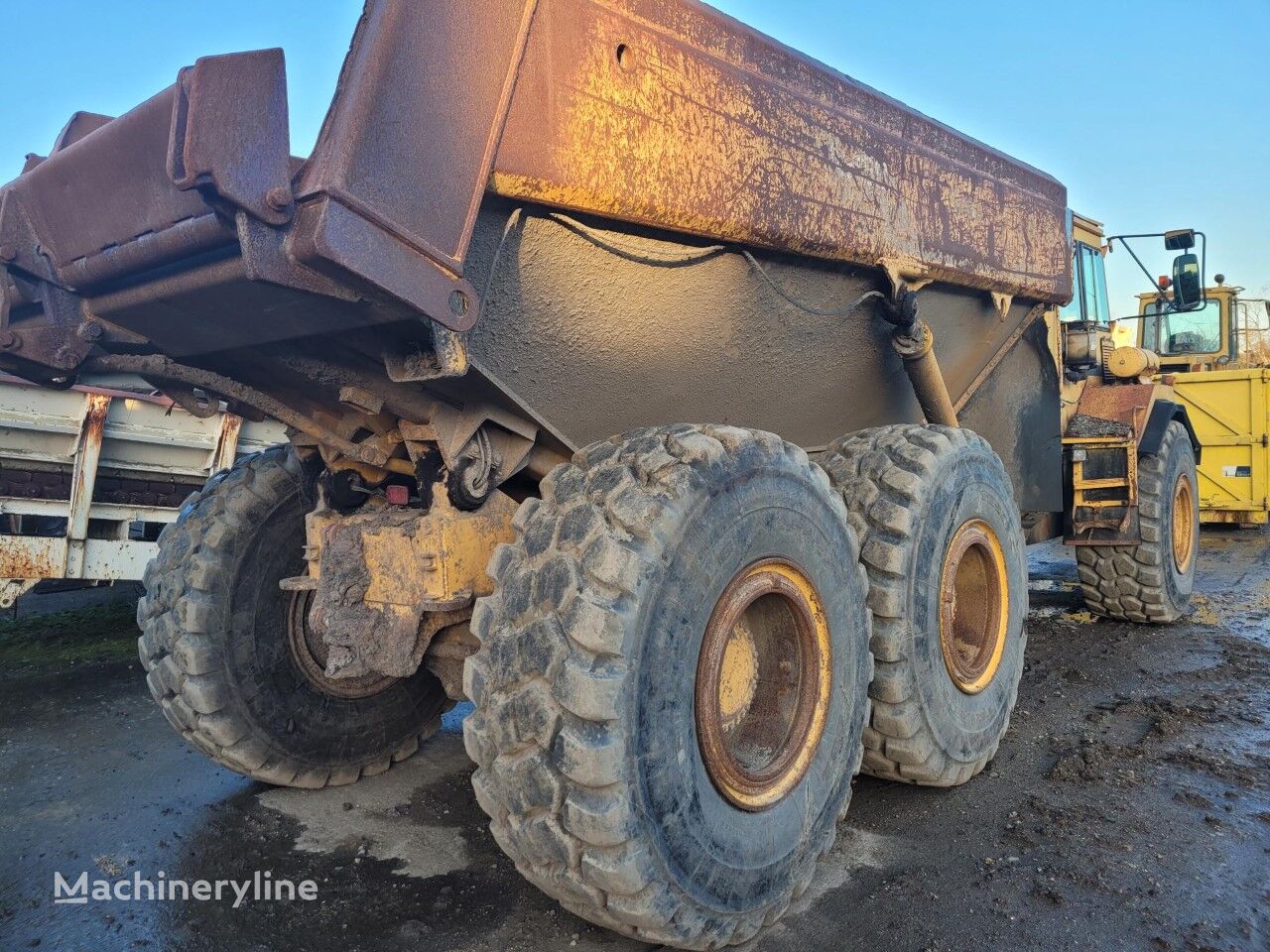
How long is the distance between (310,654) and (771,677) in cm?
184

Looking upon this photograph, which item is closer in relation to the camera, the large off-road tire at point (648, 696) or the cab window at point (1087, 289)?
the large off-road tire at point (648, 696)

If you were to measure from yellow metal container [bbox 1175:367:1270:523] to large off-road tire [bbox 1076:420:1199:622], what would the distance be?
4801 mm

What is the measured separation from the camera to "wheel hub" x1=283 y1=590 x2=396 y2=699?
350cm

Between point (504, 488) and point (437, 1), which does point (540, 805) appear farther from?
point (437, 1)

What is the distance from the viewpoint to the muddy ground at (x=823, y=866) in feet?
8.27

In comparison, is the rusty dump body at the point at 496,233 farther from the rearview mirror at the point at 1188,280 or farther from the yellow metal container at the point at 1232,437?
the yellow metal container at the point at 1232,437

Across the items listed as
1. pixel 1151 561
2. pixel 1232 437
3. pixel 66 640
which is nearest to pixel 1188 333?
pixel 1232 437

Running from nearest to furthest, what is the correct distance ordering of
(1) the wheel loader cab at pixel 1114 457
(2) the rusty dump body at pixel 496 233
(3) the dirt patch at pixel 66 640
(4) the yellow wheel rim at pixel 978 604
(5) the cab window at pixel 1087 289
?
(2) the rusty dump body at pixel 496 233, (4) the yellow wheel rim at pixel 978 604, (3) the dirt patch at pixel 66 640, (1) the wheel loader cab at pixel 1114 457, (5) the cab window at pixel 1087 289

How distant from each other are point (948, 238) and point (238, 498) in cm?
304

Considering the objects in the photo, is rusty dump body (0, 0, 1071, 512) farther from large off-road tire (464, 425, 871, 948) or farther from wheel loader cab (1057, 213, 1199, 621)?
wheel loader cab (1057, 213, 1199, 621)

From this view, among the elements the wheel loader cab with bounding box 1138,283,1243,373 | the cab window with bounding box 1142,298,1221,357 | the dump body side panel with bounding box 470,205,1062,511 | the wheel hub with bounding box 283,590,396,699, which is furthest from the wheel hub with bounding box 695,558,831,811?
the cab window with bounding box 1142,298,1221,357

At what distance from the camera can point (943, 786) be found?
346 centimetres

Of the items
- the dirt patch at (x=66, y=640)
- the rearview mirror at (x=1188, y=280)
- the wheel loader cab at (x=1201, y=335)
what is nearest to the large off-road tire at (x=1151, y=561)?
the rearview mirror at (x=1188, y=280)

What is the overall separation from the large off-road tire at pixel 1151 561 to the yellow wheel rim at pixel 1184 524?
0.11 ft
